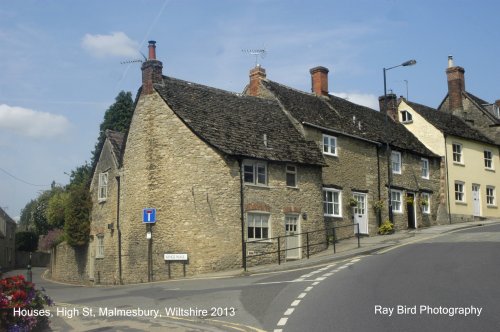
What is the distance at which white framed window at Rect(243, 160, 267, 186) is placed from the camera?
2414 centimetres

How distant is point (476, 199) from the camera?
39125 mm

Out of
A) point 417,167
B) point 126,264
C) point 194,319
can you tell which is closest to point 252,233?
point 126,264

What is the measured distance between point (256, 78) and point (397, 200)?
36.6ft

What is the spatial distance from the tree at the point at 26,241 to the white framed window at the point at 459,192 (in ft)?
155

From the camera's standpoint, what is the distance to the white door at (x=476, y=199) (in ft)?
128

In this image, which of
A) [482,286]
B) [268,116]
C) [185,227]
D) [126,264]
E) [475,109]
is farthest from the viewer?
[475,109]

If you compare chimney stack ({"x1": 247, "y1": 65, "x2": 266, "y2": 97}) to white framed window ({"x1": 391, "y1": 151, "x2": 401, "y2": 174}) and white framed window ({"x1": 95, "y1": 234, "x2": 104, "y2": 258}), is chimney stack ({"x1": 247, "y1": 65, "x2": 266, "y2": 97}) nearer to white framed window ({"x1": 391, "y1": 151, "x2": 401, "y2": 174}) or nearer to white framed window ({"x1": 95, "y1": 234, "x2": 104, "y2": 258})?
white framed window ({"x1": 391, "y1": 151, "x2": 401, "y2": 174})

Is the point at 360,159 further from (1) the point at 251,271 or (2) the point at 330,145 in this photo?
(1) the point at 251,271

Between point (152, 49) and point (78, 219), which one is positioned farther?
point (78, 219)

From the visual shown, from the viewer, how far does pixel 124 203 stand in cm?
2639

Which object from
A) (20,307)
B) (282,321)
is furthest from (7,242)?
(282,321)

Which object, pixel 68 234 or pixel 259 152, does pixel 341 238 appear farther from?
pixel 68 234

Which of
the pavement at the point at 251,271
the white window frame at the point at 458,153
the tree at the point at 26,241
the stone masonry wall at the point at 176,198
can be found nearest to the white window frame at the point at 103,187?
the stone masonry wall at the point at 176,198

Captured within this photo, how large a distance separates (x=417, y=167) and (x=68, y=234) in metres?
21.6
